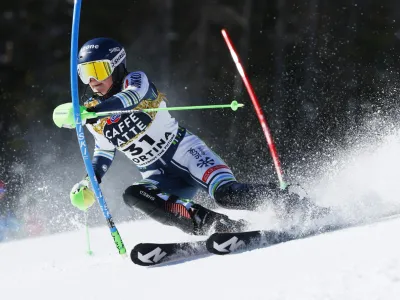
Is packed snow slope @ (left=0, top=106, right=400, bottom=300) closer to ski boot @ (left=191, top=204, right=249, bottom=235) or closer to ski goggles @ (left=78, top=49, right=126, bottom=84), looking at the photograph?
ski boot @ (left=191, top=204, right=249, bottom=235)

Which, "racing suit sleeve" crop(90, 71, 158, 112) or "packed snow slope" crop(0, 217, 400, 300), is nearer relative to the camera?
"packed snow slope" crop(0, 217, 400, 300)

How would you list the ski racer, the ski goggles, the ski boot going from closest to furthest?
the ski boot → the ski goggles → the ski racer

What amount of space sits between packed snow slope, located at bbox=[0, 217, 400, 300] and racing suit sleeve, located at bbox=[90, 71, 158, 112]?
3.19 ft

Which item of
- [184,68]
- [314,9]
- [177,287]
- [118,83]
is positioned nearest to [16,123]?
[184,68]

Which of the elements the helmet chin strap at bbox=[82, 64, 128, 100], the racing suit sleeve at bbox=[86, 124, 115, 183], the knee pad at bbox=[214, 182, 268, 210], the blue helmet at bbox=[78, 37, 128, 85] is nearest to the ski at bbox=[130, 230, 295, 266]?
the knee pad at bbox=[214, 182, 268, 210]

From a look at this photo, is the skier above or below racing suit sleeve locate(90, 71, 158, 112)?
below

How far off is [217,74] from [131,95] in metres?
7.82

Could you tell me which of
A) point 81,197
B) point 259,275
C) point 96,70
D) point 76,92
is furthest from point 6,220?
point 259,275

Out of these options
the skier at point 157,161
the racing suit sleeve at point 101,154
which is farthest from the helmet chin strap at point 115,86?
the racing suit sleeve at point 101,154

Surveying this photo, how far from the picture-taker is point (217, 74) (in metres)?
12.1

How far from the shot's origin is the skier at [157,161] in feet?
14.6

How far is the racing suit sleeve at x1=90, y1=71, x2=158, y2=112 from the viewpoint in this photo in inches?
165

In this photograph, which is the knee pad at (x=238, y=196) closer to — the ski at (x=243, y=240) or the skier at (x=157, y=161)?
the skier at (x=157, y=161)

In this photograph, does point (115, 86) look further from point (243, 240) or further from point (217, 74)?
point (217, 74)
